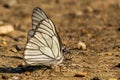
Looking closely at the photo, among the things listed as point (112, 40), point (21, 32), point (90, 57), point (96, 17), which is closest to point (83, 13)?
point (96, 17)

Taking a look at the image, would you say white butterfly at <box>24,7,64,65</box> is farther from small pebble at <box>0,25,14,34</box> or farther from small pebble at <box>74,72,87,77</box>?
small pebble at <box>0,25,14,34</box>

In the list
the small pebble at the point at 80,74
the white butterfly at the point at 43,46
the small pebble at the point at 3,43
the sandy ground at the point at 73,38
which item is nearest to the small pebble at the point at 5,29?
the sandy ground at the point at 73,38

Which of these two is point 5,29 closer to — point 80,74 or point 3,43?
point 3,43

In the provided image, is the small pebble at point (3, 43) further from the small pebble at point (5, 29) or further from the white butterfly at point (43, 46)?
the white butterfly at point (43, 46)

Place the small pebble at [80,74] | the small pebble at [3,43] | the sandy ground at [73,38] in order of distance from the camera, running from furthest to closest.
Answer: the small pebble at [3,43]
the sandy ground at [73,38]
the small pebble at [80,74]

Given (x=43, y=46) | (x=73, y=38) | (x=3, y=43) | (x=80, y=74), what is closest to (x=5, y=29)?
(x=3, y=43)

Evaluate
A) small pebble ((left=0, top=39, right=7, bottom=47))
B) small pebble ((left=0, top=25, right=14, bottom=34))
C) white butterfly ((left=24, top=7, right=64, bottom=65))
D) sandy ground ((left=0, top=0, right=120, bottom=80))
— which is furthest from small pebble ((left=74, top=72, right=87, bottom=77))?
small pebble ((left=0, top=25, right=14, bottom=34))
